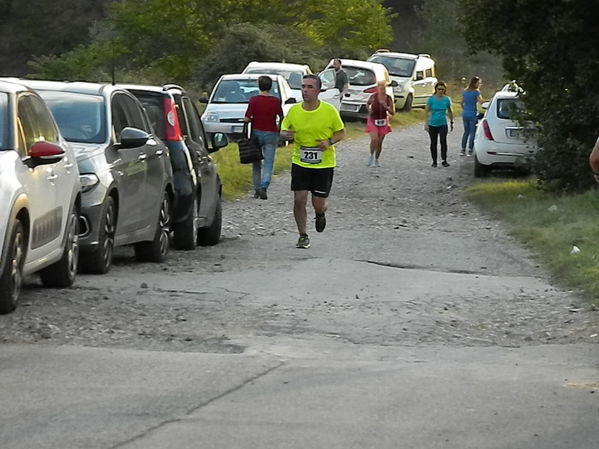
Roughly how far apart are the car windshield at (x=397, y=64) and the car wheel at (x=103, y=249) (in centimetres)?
3657

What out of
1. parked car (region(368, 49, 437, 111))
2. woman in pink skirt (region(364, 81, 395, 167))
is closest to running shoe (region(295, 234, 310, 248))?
woman in pink skirt (region(364, 81, 395, 167))

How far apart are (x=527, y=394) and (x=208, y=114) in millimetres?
25486

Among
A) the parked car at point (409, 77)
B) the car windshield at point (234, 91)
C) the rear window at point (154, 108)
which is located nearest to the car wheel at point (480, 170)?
the car windshield at point (234, 91)

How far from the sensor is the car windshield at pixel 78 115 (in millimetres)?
13109

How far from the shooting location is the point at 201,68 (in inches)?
2005

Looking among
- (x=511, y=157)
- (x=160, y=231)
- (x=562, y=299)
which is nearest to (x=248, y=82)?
(x=511, y=157)

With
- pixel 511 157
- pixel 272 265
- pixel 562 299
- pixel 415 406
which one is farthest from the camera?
pixel 511 157

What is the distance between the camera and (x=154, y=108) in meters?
15.5

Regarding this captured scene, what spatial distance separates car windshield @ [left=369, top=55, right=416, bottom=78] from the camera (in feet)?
161

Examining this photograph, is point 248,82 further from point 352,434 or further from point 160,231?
point 352,434

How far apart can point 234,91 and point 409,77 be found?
16.1 metres

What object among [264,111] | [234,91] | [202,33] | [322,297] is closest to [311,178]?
[322,297]

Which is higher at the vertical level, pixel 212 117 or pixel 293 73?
pixel 293 73

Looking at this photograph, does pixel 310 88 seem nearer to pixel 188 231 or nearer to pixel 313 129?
pixel 313 129
